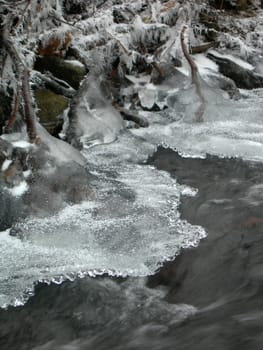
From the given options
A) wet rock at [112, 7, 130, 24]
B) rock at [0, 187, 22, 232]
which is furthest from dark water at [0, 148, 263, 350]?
wet rock at [112, 7, 130, 24]

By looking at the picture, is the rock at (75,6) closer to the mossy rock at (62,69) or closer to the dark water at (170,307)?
the mossy rock at (62,69)

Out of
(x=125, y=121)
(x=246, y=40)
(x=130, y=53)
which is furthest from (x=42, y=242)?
(x=246, y=40)

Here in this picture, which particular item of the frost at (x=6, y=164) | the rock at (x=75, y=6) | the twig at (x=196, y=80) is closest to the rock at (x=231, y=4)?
the twig at (x=196, y=80)

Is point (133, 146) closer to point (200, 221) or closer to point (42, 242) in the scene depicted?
point (200, 221)

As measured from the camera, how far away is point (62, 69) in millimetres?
8195

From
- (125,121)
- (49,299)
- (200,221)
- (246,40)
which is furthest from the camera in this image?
(246,40)

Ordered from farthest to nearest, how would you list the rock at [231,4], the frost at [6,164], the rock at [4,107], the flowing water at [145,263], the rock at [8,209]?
1. the rock at [231,4]
2. the rock at [4,107]
3. the frost at [6,164]
4. the rock at [8,209]
5. the flowing water at [145,263]

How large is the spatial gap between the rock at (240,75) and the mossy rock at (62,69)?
3281 millimetres

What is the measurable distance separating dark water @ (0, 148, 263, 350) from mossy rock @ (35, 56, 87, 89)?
4568 millimetres

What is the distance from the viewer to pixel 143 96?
8547 millimetres

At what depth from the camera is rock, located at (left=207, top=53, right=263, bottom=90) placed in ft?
31.7

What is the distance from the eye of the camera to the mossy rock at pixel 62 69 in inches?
321

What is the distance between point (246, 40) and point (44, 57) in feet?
15.8

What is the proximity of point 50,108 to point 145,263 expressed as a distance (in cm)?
405
